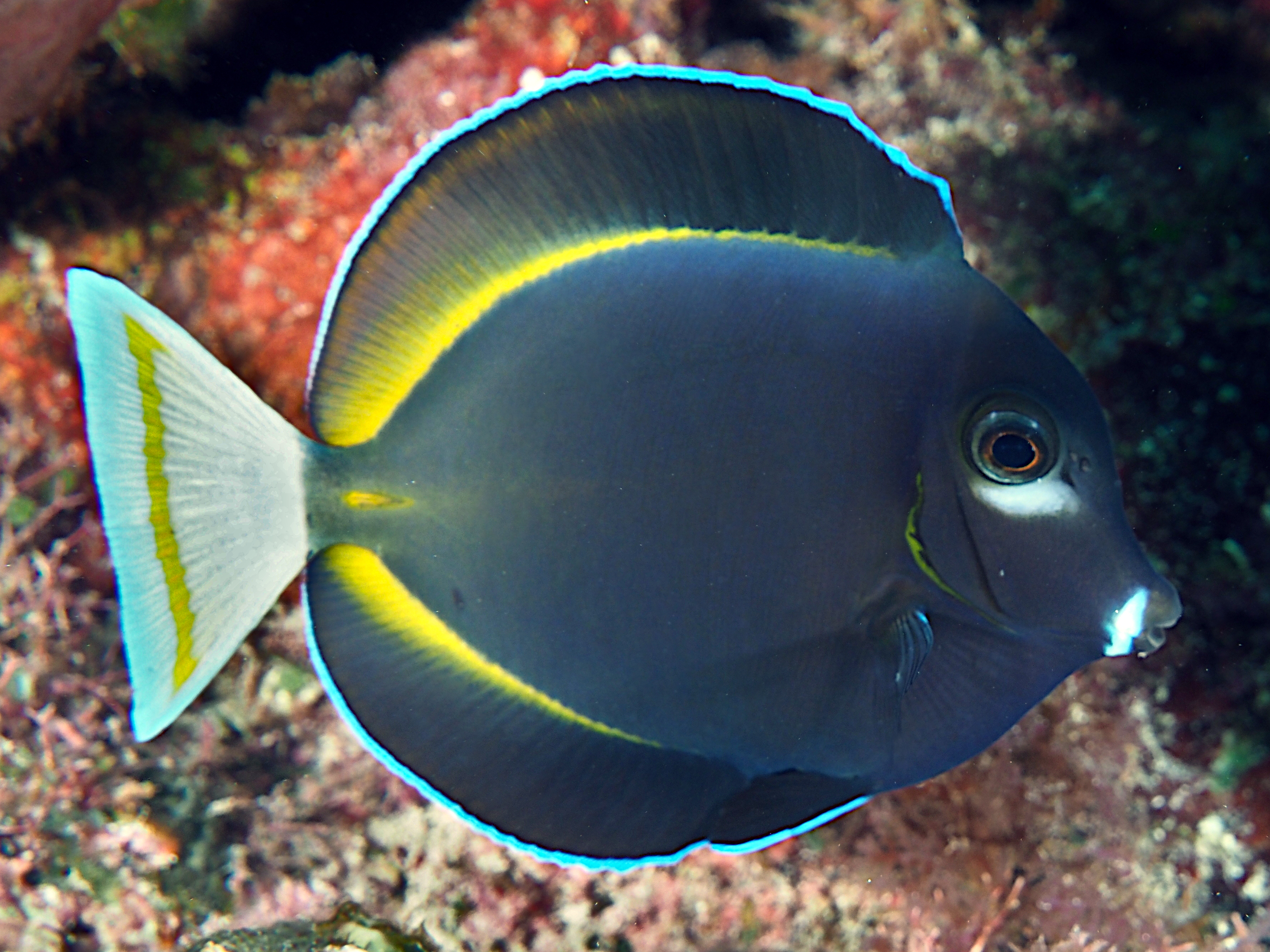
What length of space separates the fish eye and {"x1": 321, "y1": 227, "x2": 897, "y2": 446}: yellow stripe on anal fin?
1.08ft

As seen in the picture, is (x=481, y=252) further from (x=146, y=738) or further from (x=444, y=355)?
(x=146, y=738)

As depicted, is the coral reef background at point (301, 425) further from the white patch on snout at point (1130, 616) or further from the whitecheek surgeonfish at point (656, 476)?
the white patch on snout at point (1130, 616)

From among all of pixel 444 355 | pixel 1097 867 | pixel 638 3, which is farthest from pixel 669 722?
pixel 638 3

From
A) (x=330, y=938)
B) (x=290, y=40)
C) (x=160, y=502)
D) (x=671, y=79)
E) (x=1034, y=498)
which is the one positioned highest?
(x=671, y=79)

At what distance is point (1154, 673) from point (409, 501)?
7.25 feet

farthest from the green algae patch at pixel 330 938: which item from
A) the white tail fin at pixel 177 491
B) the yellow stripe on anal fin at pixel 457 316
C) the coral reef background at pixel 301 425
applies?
the yellow stripe on anal fin at pixel 457 316

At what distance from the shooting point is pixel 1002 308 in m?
1.41

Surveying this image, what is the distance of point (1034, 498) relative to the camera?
1.39 metres

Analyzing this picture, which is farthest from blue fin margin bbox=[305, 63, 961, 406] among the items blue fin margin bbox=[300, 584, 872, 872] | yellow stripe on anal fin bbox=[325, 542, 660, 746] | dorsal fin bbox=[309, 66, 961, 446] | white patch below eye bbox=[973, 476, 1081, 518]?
blue fin margin bbox=[300, 584, 872, 872]

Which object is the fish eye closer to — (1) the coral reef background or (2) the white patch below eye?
(2) the white patch below eye

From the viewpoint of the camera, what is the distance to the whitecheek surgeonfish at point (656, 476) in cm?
141

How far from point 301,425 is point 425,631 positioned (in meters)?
1.19

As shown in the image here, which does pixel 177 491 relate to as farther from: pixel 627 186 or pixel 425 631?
pixel 627 186

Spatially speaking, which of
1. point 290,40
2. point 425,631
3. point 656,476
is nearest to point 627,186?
point 656,476
